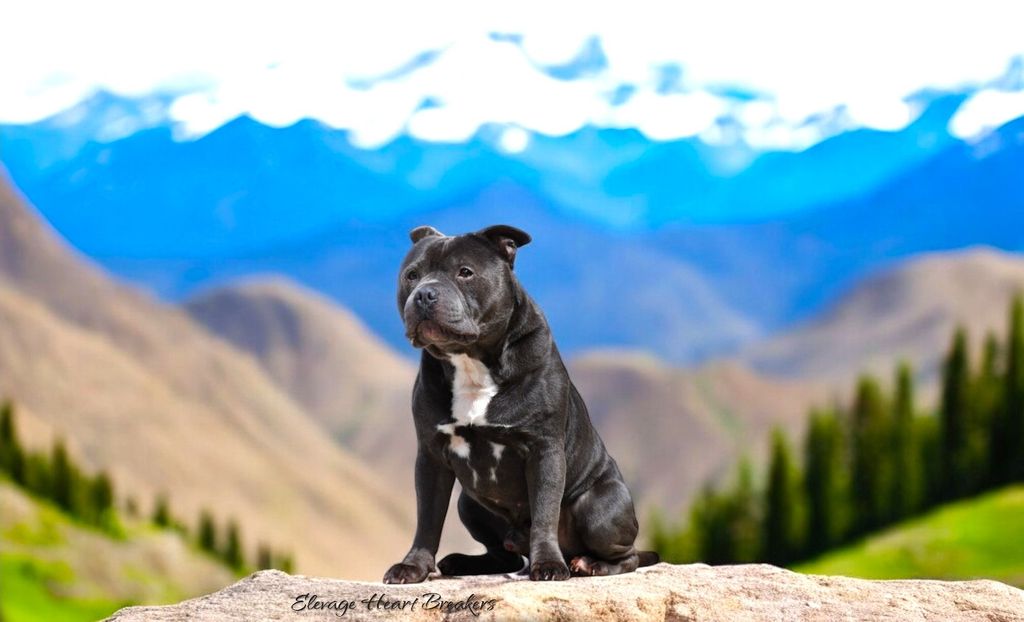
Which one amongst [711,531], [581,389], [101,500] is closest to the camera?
[711,531]

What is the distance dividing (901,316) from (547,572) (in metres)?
149

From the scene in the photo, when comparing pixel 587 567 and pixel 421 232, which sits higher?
pixel 421 232

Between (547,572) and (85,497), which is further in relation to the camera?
(85,497)

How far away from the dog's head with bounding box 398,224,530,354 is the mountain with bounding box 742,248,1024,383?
124m

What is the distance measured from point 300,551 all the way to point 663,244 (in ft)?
249

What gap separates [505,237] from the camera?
6.99 metres

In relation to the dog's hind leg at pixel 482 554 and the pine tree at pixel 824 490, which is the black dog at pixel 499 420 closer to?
the dog's hind leg at pixel 482 554

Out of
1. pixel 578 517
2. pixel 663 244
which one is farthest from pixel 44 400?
pixel 578 517

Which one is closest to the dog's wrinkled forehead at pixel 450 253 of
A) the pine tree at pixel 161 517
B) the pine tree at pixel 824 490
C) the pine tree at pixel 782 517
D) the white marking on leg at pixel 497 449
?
the white marking on leg at pixel 497 449

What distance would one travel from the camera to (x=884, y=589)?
7.57 meters

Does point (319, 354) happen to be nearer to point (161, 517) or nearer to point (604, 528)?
point (161, 517)

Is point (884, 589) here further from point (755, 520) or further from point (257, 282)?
point (257, 282)

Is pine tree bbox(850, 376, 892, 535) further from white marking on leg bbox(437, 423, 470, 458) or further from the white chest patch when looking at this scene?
the white chest patch

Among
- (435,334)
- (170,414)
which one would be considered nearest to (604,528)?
(435,334)
